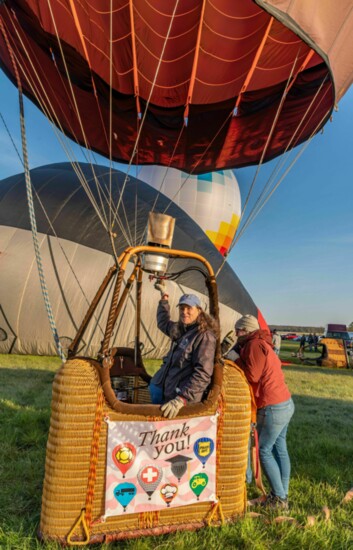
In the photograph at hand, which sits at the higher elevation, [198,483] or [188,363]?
[188,363]

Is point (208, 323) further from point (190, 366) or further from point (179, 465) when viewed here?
point (179, 465)

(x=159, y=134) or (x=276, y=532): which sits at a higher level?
(x=159, y=134)

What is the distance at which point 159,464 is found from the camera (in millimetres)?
2205

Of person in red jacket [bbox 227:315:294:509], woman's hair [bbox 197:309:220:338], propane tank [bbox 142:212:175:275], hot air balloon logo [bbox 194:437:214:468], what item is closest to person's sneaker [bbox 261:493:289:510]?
person in red jacket [bbox 227:315:294:509]

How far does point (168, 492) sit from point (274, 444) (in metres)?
0.96

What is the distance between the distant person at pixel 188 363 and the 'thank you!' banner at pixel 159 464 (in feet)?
0.49

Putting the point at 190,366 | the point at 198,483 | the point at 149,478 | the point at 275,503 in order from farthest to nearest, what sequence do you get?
the point at 275,503 → the point at 190,366 → the point at 198,483 → the point at 149,478

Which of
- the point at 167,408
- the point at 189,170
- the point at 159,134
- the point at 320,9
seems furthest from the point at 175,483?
the point at 189,170

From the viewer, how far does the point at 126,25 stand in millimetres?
5461

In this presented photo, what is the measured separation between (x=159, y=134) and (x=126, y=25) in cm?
246

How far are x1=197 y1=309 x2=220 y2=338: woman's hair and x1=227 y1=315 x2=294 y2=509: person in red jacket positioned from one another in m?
0.38

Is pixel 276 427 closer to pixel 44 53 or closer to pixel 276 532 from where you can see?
pixel 276 532

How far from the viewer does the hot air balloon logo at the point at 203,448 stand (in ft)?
7.53

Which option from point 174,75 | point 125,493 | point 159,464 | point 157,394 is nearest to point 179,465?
point 159,464
